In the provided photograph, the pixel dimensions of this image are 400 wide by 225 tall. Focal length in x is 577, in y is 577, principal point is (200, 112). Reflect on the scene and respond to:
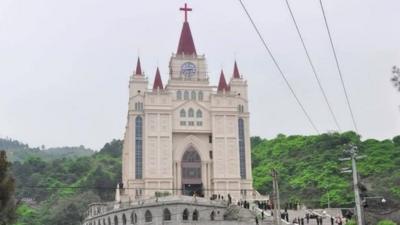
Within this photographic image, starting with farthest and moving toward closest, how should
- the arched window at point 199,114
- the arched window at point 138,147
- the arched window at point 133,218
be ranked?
the arched window at point 199,114 < the arched window at point 138,147 < the arched window at point 133,218

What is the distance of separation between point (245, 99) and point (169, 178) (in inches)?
497

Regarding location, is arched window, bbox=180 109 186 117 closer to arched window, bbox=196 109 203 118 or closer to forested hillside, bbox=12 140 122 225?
arched window, bbox=196 109 203 118

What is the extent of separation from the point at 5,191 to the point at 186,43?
1960 inches

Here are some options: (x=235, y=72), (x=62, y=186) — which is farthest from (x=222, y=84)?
(x=62, y=186)

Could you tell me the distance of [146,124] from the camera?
57719mm

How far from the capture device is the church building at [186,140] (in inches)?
2249

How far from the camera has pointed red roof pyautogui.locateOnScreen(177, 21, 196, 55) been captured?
6391cm

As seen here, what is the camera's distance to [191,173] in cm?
5888

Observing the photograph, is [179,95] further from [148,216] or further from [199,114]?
[148,216]

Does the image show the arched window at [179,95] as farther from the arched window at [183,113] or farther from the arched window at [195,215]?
the arched window at [195,215]

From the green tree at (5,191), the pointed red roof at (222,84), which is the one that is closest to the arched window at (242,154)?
the pointed red roof at (222,84)

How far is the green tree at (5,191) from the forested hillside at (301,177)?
119 feet

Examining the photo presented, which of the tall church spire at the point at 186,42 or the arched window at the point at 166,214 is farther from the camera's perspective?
the tall church spire at the point at 186,42

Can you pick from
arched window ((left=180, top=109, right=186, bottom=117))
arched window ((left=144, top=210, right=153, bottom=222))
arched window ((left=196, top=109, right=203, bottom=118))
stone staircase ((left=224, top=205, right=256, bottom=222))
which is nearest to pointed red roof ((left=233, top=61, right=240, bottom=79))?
arched window ((left=196, top=109, right=203, bottom=118))
